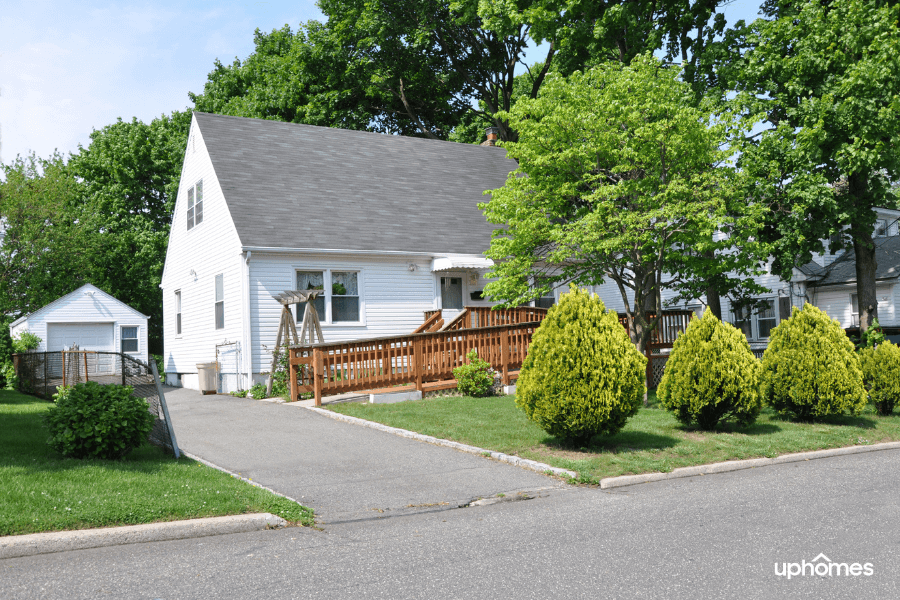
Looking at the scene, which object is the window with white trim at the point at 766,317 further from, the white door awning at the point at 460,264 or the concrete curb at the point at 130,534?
the concrete curb at the point at 130,534

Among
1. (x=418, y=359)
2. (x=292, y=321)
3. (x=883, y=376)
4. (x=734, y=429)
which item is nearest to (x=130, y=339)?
(x=292, y=321)

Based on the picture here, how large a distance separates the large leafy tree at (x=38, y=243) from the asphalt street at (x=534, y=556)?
3215 cm

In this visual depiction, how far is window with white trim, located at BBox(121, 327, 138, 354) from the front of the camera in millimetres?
30453

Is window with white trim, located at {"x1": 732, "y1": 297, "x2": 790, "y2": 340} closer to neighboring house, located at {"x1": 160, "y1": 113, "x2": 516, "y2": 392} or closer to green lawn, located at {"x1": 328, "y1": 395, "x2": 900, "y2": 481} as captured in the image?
neighboring house, located at {"x1": 160, "y1": 113, "x2": 516, "y2": 392}

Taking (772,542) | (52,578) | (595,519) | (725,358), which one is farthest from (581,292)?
(52,578)

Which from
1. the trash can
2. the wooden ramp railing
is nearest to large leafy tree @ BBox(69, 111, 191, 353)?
the trash can

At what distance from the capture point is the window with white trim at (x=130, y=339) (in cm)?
3045

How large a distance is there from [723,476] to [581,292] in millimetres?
3009

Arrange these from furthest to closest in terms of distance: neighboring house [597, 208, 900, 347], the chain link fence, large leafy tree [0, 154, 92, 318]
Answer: large leafy tree [0, 154, 92, 318] → neighboring house [597, 208, 900, 347] → the chain link fence

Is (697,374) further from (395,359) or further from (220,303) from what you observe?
(220,303)

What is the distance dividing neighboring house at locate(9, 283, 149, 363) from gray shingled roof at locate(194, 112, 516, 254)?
446 inches

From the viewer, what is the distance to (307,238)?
1925cm

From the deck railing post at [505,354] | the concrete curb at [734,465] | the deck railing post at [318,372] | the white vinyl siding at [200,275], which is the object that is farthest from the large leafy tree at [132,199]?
the concrete curb at [734,465]

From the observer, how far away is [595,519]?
6.66 meters
